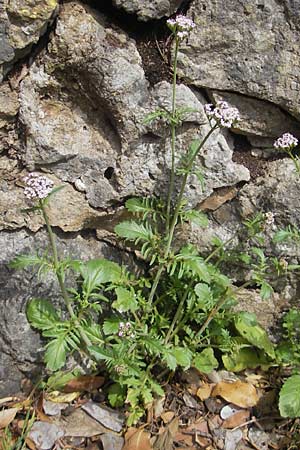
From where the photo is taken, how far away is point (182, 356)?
116 inches

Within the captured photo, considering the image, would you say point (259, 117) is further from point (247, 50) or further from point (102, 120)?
point (102, 120)

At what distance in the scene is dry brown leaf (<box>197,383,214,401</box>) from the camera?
3.16m

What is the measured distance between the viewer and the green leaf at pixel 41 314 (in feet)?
9.55

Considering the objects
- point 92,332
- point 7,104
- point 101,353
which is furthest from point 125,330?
point 7,104

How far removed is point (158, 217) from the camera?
126 inches

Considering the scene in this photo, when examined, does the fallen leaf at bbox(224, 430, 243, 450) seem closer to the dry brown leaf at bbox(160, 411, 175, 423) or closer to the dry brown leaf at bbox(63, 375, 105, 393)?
the dry brown leaf at bbox(160, 411, 175, 423)

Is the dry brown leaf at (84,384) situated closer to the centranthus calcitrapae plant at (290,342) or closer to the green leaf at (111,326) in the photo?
the green leaf at (111,326)

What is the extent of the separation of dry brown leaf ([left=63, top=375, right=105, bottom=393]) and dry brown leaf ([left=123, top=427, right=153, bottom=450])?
33 cm

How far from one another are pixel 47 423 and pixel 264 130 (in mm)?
1788

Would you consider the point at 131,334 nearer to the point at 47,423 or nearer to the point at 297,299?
the point at 47,423

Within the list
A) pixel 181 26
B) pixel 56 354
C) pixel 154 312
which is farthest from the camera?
pixel 154 312

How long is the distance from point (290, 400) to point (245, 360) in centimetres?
43

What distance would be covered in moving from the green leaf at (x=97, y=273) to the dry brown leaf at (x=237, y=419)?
893mm

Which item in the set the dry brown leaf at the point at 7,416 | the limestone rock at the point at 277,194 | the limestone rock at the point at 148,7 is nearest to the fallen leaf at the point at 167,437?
the dry brown leaf at the point at 7,416
